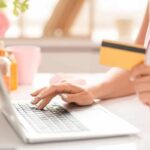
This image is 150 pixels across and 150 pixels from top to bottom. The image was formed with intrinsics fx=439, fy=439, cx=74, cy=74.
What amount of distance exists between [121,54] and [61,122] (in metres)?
0.25

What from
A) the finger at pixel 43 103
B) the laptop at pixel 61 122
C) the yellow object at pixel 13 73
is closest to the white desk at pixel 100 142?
the laptop at pixel 61 122

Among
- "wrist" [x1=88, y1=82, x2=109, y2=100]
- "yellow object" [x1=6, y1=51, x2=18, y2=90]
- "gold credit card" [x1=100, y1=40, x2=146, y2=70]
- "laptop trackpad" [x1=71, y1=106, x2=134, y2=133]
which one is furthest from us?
"yellow object" [x1=6, y1=51, x2=18, y2=90]

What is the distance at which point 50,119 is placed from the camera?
1.12 m

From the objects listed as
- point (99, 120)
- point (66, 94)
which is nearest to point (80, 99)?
point (66, 94)

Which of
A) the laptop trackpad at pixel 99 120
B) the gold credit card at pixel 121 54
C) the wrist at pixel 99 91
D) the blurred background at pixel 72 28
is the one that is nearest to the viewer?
the gold credit card at pixel 121 54

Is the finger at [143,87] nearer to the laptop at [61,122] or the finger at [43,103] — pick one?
the laptop at [61,122]

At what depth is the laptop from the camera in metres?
0.98

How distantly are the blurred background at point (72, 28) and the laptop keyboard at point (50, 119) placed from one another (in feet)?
6.15

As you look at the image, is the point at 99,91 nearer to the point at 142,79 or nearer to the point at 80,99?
the point at 80,99

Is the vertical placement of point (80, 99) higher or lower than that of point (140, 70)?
lower

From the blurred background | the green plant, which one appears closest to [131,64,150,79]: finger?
the green plant

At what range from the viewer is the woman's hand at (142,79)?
0.99 meters

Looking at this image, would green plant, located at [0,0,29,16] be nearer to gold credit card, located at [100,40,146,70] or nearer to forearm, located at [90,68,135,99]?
forearm, located at [90,68,135,99]

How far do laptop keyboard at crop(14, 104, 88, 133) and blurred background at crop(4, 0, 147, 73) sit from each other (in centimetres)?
187
